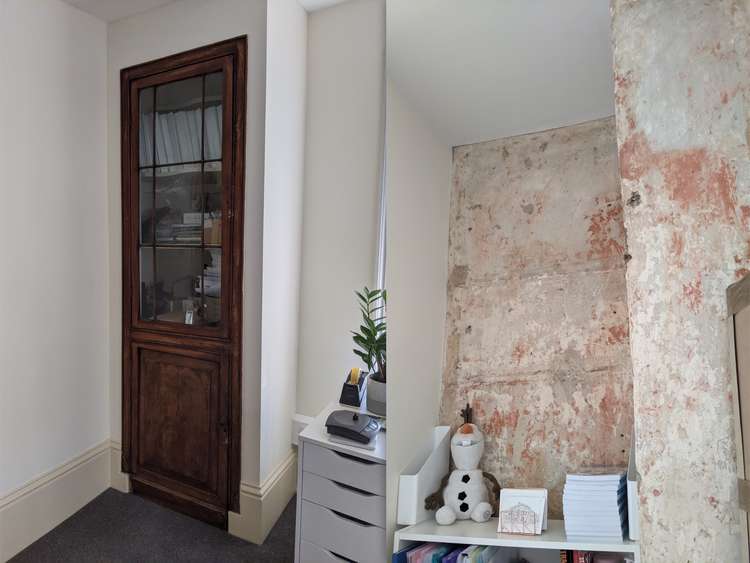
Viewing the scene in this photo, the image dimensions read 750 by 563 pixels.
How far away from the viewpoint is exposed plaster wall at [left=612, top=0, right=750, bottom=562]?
32.5 inches

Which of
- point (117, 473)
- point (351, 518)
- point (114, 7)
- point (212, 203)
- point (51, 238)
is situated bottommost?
point (117, 473)

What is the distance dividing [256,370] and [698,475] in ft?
3.58

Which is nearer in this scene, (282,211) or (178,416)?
(282,211)

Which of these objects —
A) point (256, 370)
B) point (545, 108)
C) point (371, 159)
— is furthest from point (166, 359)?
point (545, 108)

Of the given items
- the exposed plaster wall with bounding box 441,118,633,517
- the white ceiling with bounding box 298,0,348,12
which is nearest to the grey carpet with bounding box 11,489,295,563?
the exposed plaster wall with bounding box 441,118,633,517

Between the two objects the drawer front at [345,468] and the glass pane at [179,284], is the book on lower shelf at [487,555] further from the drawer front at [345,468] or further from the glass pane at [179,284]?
the glass pane at [179,284]

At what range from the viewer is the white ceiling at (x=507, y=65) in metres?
0.81

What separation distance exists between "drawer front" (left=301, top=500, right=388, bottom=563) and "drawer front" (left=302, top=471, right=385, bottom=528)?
17 mm

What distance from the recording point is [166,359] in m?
1.61

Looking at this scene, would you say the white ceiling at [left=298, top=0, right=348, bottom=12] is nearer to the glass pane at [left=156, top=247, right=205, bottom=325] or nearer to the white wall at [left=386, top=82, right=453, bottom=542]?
the white wall at [left=386, top=82, right=453, bottom=542]

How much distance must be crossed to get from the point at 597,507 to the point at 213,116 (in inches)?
55.4

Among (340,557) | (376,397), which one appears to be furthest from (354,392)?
(340,557)

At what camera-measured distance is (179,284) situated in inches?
61.4

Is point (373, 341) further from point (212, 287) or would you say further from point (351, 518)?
point (212, 287)
